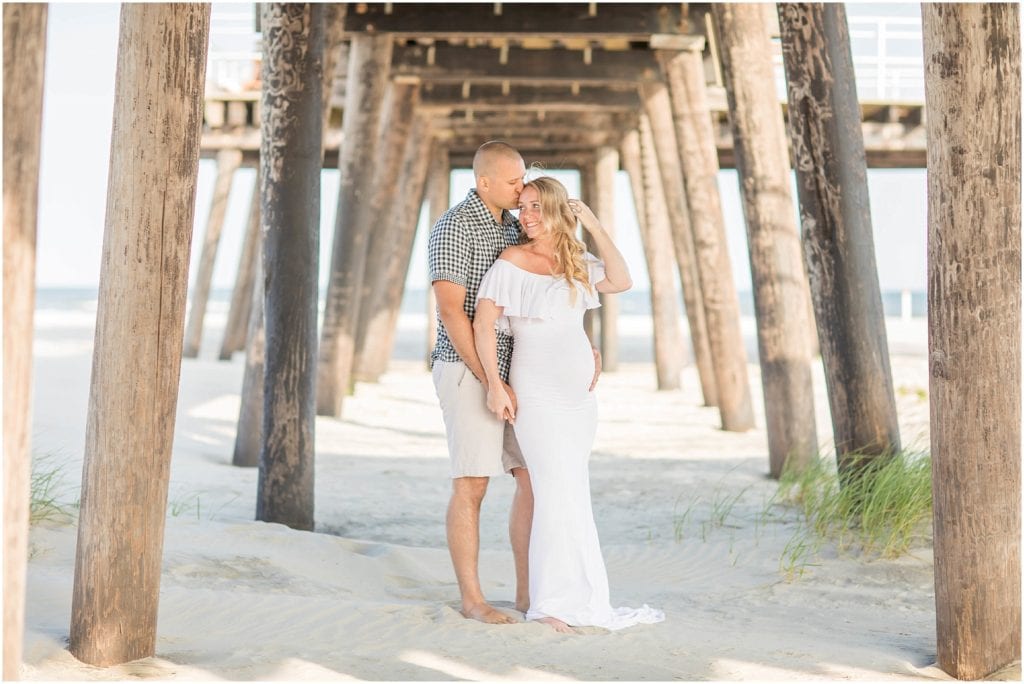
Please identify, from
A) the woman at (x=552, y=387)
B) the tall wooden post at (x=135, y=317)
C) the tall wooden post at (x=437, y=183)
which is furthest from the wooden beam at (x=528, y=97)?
the tall wooden post at (x=135, y=317)

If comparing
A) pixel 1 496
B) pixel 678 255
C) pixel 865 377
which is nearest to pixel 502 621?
pixel 1 496

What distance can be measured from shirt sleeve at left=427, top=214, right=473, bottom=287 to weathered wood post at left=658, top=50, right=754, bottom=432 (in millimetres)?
6079

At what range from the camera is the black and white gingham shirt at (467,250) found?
388cm

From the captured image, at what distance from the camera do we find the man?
389 cm

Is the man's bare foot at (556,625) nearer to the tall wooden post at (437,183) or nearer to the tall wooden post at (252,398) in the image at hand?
the tall wooden post at (252,398)

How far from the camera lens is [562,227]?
392cm

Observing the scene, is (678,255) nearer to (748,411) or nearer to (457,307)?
(748,411)

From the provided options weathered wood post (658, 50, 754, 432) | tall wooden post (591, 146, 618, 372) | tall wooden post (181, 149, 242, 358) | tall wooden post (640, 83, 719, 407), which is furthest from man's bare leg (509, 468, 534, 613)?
tall wooden post (591, 146, 618, 372)

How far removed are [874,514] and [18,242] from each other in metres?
4.01

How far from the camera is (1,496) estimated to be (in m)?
2.32

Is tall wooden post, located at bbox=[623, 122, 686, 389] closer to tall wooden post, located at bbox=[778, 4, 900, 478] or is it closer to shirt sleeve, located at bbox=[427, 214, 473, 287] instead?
tall wooden post, located at bbox=[778, 4, 900, 478]

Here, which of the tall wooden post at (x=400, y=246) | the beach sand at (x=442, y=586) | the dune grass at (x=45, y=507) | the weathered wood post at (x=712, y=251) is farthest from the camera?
the tall wooden post at (x=400, y=246)

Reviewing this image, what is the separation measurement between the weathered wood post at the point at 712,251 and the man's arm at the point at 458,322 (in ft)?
20.0

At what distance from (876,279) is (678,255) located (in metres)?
7.00
